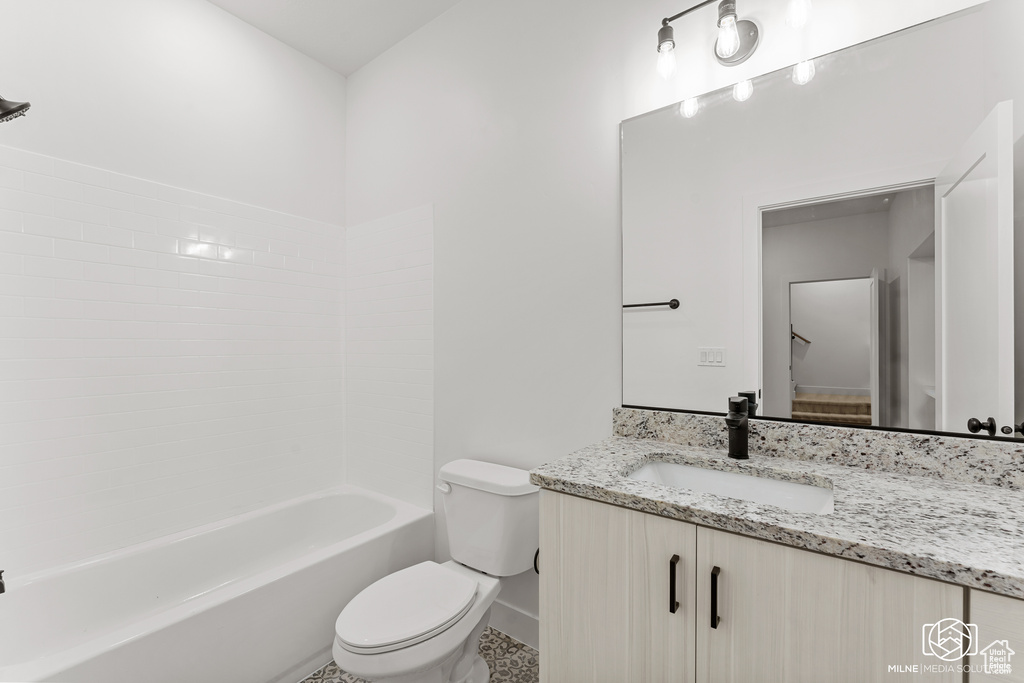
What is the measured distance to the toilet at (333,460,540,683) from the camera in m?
1.33

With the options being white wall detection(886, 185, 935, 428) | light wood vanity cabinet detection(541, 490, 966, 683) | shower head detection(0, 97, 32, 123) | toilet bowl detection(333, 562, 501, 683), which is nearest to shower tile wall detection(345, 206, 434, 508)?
toilet bowl detection(333, 562, 501, 683)

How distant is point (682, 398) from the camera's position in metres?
1.50

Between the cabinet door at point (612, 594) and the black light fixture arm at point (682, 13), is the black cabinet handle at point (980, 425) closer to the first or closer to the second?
the cabinet door at point (612, 594)

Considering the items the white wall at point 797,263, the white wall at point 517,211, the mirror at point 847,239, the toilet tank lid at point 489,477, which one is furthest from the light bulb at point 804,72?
the toilet tank lid at point 489,477

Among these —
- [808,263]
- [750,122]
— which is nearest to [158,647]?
[808,263]

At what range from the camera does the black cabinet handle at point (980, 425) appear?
105 centimetres

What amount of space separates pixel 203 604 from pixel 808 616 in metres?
1.67

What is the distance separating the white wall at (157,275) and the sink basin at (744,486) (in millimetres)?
1896

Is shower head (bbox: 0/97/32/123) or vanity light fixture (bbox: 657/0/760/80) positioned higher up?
vanity light fixture (bbox: 657/0/760/80)

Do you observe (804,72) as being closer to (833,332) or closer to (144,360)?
(833,332)

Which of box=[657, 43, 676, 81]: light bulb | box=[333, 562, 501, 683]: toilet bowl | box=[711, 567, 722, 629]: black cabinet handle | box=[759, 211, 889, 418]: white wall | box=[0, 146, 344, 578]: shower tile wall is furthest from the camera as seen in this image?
box=[0, 146, 344, 578]: shower tile wall

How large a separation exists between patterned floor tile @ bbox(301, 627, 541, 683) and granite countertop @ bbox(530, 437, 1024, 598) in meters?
1.04

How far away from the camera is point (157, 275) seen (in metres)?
1.96

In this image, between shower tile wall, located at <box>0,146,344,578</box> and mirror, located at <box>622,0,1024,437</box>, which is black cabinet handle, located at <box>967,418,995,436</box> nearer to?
mirror, located at <box>622,0,1024,437</box>
